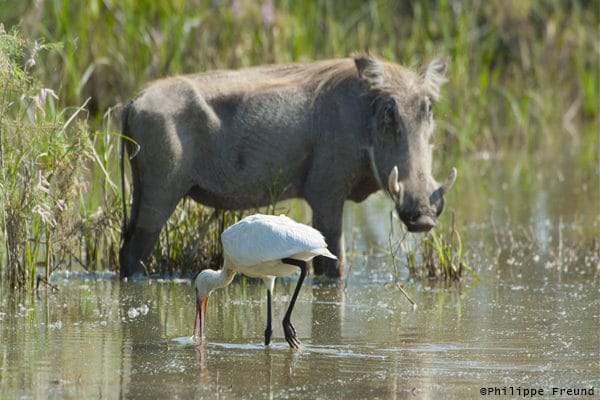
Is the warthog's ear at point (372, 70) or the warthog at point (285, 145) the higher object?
the warthog's ear at point (372, 70)

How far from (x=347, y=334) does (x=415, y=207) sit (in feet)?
5.83

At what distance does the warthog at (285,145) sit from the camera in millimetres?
8664

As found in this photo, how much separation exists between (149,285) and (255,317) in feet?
3.92

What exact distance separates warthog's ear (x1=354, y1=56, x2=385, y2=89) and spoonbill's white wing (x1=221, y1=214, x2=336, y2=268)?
89.7 inches

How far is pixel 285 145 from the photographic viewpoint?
8914mm

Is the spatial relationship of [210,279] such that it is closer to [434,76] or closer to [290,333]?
[290,333]

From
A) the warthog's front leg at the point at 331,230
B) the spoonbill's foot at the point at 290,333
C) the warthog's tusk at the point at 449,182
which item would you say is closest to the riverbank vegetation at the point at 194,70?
the warthog's tusk at the point at 449,182

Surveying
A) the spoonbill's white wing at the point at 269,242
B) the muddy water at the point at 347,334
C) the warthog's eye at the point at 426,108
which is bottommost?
the muddy water at the point at 347,334

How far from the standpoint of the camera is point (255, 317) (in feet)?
24.6

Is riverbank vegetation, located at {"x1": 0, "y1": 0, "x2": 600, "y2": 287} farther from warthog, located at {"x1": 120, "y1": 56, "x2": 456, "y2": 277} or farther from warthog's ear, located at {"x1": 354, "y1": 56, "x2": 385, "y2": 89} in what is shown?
warthog's ear, located at {"x1": 354, "y1": 56, "x2": 385, "y2": 89}

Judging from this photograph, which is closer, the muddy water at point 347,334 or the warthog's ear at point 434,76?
the muddy water at point 347,334

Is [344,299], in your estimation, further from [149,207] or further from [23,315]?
[23,315]

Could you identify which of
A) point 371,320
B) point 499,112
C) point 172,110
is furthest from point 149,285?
point 499,112

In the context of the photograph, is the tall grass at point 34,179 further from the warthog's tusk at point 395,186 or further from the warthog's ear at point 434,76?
the warthog's ear at point 434,76
